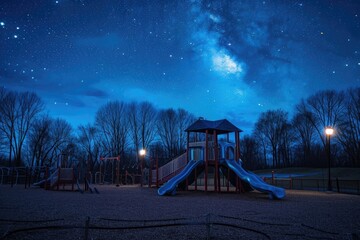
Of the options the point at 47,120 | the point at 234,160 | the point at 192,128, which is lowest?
the point at 234,160

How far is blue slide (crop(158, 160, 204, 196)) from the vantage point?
1778 cm

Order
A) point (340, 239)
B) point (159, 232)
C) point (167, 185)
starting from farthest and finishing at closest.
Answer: point (167, 185), point (159, 232), point (340, 239)

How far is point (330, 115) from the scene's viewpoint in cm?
4956

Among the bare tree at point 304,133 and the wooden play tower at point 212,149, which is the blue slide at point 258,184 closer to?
the wooden play tower at point 212,149

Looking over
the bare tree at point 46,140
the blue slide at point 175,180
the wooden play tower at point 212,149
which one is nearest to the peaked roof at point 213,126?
the wooden play tower at point 212,149

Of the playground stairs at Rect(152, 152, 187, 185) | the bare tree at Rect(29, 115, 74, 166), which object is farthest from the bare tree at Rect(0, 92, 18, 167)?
the playground stairs at Rect(152, 152, 187, 185)

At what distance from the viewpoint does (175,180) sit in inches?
733

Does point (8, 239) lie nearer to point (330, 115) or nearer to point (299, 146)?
point (330, 115)

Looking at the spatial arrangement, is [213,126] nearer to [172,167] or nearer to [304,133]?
[172,167]

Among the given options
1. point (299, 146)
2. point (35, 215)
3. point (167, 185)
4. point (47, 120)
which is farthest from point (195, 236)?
point (299, 146)

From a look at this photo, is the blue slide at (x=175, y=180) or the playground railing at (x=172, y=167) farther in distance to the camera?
the playground railing at (x=172, y=167)

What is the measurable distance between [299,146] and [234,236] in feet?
192

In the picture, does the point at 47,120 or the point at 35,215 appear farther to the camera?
the point at 47,120

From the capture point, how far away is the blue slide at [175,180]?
17.8 meters
